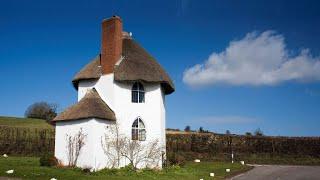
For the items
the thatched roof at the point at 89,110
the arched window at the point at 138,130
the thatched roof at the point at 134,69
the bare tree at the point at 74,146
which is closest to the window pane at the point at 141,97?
the thatched roof at the point at 134,69

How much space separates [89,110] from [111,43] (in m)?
5.38

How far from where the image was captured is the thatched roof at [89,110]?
1104 inches

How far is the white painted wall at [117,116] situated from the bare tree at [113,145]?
411 millimetres

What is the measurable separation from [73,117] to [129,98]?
14.0ft

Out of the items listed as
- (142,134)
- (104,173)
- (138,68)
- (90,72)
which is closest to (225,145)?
(142,134)

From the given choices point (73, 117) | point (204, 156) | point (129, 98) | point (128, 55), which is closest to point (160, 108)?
point (129, 98)

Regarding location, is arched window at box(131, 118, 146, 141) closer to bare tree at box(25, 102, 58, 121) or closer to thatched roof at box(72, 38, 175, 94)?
thatched roof at box(72, 38, 175, 94)

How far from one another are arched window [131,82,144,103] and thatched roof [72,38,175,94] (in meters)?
0.88

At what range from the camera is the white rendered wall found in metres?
29.8

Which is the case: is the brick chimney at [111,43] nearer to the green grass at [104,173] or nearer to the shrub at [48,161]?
the shrub at [48,161]

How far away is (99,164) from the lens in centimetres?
2772

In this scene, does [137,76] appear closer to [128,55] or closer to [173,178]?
[128,55]

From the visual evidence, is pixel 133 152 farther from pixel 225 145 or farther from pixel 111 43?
pixel 225 145

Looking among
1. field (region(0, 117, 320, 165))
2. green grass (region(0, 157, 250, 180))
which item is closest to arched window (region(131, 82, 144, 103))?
green grass (region(0, 157, 250, 180))
